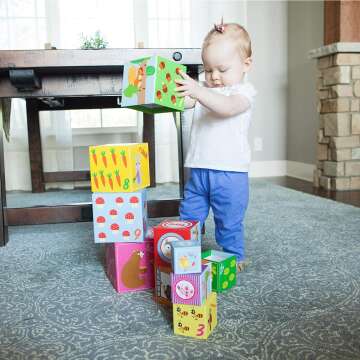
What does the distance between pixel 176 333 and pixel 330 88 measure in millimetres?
2333

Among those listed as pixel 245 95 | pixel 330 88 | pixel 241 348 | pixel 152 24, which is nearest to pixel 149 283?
pixel 241 348

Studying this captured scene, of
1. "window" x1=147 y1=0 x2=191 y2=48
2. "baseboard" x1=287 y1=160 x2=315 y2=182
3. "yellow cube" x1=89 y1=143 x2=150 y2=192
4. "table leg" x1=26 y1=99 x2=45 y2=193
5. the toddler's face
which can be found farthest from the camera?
"baseboard" x1=287 y1=160 x2=315 y2=182

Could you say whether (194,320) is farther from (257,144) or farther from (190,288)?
(257,144)

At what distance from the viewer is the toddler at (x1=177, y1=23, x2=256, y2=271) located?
3.66 ft

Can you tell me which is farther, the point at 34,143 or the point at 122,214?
the point at 34,143

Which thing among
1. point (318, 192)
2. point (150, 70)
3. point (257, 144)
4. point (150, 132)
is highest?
point (150, 70)

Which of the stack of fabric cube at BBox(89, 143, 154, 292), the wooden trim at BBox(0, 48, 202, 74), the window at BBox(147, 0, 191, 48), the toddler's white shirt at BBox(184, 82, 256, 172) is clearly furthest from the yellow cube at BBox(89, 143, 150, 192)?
the window at BBox(147, 0, 191, 48)

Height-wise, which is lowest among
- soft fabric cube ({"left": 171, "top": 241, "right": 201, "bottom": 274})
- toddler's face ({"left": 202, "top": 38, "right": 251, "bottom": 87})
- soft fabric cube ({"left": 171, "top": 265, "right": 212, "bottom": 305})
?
soft fabric cube ({"left": 171, "top": 265, "right": 212, "bottom": 305})

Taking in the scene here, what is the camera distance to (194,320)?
77 centimetres

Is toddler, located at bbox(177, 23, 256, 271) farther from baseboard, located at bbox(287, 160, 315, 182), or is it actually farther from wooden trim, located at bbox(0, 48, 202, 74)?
baseboard, located at bbox(287, 160, 315, 182)

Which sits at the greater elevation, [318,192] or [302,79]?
[302,79]

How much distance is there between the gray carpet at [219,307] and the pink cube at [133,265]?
0.04m

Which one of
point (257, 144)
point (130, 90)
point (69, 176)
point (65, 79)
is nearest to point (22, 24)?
point (69, 176)

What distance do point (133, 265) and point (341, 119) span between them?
205 centimetres
